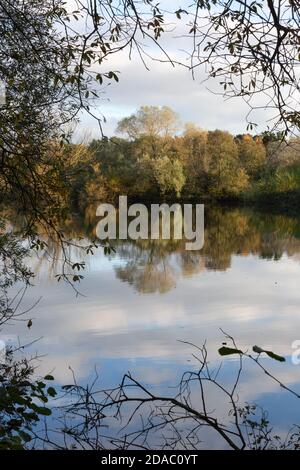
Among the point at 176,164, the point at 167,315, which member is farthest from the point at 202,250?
the point at 176,164

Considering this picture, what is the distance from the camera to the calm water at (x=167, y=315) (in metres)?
6.03

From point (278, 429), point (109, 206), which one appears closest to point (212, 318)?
point (278, 429)

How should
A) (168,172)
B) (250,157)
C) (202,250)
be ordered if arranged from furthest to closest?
(168,172)
(250,157)
(202,250)

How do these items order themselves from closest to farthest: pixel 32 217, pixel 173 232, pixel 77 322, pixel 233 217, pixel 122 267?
1. pixel 32 217
2. pixel 77 322
3. pixel 122 267
4. pixel 173 232
5. pixel 233 217

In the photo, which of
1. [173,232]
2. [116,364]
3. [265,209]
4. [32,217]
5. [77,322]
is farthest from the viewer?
[265,209]

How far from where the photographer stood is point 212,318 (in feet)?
28.2

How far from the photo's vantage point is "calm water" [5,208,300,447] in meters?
6.03

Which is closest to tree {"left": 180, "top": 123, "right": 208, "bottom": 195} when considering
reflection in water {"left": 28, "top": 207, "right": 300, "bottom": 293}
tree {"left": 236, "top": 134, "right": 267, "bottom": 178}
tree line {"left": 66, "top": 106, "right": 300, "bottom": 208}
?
tree line {"left": 66, "top": 106, "right": 300, "bottom": 208}

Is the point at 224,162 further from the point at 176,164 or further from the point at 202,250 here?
the point at 202,250

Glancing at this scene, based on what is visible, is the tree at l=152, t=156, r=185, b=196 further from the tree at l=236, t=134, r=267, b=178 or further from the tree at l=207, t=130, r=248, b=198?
the tree at l=236, t=134, r=267, b=178

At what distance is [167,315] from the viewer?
350 inches

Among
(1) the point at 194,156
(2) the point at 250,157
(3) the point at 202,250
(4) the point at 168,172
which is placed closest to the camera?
(3) the point at 202,250
